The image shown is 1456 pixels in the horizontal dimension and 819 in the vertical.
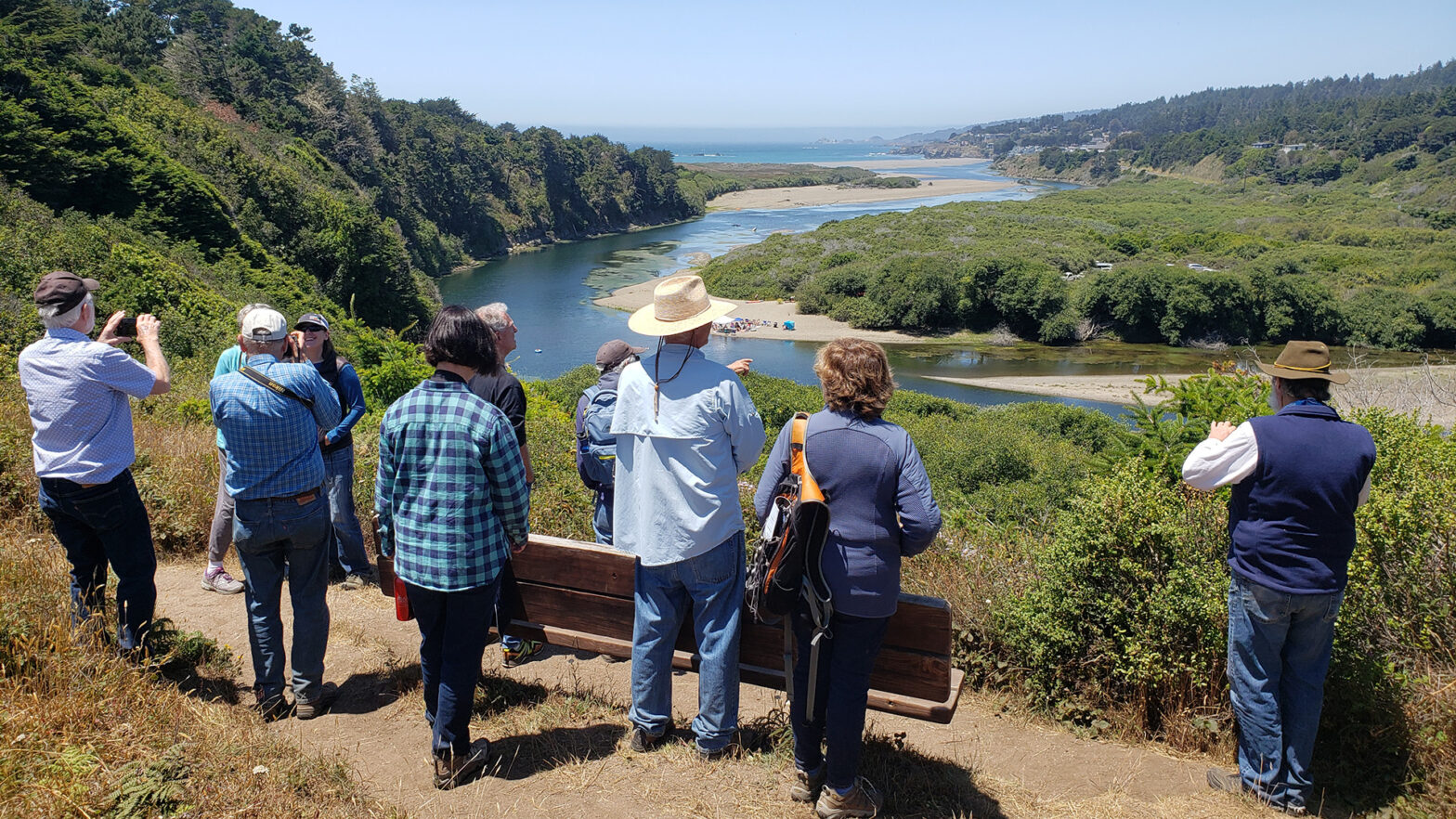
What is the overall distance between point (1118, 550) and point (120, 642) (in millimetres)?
4160

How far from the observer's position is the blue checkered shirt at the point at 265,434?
333cm

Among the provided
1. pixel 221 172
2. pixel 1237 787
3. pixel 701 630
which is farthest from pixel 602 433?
pixel 221 172

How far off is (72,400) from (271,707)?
4.74ft

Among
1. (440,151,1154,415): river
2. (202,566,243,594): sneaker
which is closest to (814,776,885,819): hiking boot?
(202,566,243,594): sneaker

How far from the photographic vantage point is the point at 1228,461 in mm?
2977

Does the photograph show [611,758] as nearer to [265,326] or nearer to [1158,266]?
[265,326]

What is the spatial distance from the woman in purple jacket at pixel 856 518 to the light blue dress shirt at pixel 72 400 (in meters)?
2.54

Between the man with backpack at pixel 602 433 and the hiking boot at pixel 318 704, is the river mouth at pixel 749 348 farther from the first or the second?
the hiking boot at pixel 318 704

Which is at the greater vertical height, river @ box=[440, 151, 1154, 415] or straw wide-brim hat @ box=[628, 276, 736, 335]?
straw wide-brim hat @ box=[628, 276, 736, 335]

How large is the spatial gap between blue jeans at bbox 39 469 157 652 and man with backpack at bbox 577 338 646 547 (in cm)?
183

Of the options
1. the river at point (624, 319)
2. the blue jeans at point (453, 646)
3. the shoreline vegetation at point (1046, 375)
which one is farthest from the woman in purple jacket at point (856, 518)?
the river at point (624, 319)

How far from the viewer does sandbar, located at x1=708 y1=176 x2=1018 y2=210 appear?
130500 millimetres

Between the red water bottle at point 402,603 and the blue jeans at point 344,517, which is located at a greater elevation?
the red water bottle at point 402,603

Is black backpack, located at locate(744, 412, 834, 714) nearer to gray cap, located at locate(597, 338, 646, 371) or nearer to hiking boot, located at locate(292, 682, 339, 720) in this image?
gray cap, located at locate(597, 338, 646, 371)
